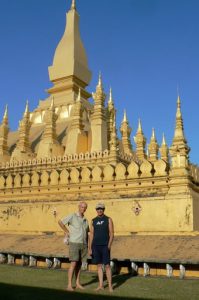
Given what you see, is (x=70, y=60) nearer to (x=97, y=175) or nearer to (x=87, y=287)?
(x=97, y=175)

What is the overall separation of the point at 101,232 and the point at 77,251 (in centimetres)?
56

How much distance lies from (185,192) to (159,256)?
2.03 m

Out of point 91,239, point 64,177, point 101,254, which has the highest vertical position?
point 64,177

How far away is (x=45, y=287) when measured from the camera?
6066 mm

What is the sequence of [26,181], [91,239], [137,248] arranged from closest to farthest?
[91,239] → [137,248] → [26,181]

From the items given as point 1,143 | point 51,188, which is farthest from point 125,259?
point 1,143

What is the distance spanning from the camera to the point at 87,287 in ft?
20.8

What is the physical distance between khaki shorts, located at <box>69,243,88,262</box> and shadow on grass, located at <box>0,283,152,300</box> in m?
0.80

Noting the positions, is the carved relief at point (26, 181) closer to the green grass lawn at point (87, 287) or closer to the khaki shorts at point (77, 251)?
the green grass lawn at point (87, 287)

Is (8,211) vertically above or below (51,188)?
below

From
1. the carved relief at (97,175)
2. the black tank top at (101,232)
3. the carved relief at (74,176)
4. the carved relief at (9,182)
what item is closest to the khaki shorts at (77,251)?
the black tank top at (101,232)

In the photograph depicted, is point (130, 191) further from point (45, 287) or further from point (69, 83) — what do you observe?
point (69, 83)

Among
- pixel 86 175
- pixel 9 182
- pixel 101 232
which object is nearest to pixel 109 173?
pixel 86 175

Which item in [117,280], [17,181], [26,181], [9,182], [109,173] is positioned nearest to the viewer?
[117,280]
